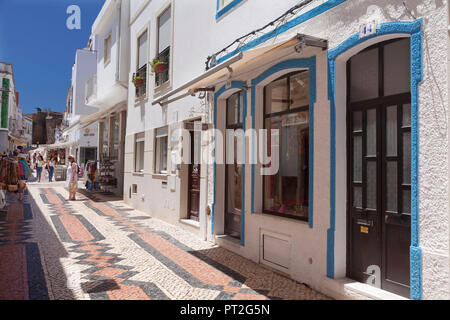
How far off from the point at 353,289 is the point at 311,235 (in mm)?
884

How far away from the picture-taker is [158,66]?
10203 millimetres

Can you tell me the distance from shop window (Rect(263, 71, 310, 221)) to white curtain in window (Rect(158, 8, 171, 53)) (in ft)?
17.0

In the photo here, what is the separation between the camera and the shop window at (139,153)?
492 inches

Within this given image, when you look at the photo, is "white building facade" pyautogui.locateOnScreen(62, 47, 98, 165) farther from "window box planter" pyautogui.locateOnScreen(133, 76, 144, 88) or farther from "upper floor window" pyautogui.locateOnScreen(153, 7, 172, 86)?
"upper floor window" pyautogui.locateOnScreen(153, 7, 172, 86)

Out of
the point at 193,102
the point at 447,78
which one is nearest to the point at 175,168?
the point at 193,102

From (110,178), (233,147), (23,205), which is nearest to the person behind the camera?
(233,147)

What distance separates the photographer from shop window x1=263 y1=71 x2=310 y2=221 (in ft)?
17.4

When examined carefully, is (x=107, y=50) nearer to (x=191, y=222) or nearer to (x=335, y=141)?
(x=191, y=222)

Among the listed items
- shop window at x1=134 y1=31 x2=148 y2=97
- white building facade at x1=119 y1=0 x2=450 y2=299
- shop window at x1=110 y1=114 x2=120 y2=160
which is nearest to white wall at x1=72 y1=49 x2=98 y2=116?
shop window at x1=110 y1=114 x2=120 y2=160

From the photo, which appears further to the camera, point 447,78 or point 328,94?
point 328,94

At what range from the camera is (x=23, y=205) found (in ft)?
40.4

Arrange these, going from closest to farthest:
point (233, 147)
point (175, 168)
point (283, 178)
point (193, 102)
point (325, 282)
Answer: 1. point (325, 282)
2. point (283, 178)
3. point (233, 147)
4. point (193, 102)
5. point (175, 168)

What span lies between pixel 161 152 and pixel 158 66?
2.55m
